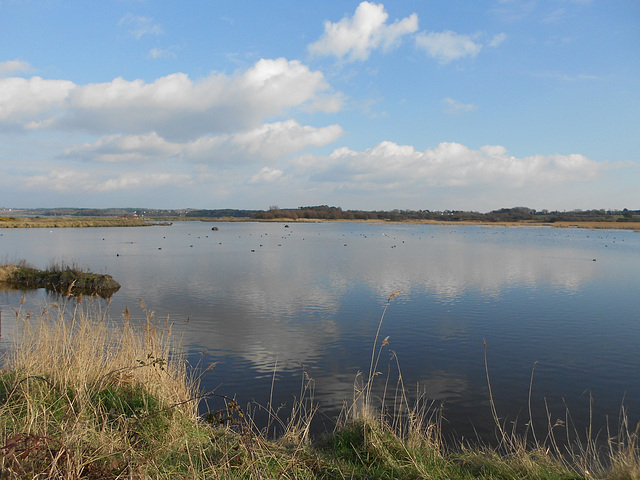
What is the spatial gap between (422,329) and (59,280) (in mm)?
19547

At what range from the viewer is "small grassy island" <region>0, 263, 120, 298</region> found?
22.0 meters

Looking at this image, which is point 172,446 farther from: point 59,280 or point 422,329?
point 59,280

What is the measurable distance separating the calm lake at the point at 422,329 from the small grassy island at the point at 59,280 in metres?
1.00

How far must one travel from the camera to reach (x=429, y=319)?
16.1m

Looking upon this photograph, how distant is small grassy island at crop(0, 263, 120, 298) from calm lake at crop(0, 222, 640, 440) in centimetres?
100

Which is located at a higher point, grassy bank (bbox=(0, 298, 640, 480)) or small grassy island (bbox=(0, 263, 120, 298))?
grassy bank (bbox=(0, 298, 640, 480))

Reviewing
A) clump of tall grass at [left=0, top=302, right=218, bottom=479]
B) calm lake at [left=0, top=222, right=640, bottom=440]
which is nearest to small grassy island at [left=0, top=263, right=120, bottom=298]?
calm lake at [left=0, top=222, right=640, bottom=440]

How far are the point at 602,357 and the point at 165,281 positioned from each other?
21.0m

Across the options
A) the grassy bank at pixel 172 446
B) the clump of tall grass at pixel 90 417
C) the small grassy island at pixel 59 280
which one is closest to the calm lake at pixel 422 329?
the small grassy island at pixel 59 280

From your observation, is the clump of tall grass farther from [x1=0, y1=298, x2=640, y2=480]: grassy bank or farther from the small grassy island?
the small grassy island

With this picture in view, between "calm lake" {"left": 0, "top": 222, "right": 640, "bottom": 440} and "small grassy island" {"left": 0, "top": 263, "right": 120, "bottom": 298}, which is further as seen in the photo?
"small grassy island" {"left": 0, "top": 263, "right": 120, "bottom": 298}

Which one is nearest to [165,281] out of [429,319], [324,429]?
[429,319]

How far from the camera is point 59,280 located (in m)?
23.5

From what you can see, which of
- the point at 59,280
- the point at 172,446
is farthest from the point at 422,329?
the point at 59,280
